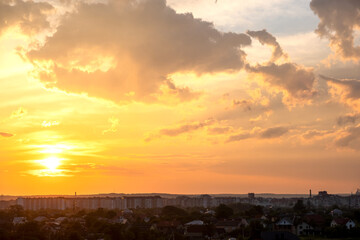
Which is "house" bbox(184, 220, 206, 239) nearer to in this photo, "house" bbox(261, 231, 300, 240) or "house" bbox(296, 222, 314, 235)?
"house" bbox(296, 222, 314, 235)

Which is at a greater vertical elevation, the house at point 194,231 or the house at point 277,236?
the house at point 277,236

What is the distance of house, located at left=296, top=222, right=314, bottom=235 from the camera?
81.2 metres

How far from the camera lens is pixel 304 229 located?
82250mm

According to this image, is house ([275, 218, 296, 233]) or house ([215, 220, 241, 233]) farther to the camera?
house ([215, 220, 241, 233])

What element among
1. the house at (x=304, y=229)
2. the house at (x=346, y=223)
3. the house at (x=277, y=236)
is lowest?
the house at (x=304, y=229)

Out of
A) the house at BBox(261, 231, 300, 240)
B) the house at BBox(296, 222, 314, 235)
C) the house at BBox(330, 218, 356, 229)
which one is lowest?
the house at BBox(296, 222, 314, 235)

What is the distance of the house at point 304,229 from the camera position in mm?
81188

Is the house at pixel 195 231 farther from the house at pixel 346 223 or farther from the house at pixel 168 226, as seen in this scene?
the house at pixel 346 223

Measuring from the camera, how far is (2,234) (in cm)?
5988

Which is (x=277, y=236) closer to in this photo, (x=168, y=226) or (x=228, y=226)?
(x=228, y=226)

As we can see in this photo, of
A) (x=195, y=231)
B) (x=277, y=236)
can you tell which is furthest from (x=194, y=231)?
(x=277, y=236)

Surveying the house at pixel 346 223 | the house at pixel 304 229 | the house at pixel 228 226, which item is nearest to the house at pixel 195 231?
the house at pixel 228 226

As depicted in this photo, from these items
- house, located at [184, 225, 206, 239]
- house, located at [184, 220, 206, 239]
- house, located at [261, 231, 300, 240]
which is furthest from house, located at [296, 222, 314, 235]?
house, located at [261, 231, 300, 240]

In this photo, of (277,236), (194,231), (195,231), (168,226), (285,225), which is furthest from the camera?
(168,226)
